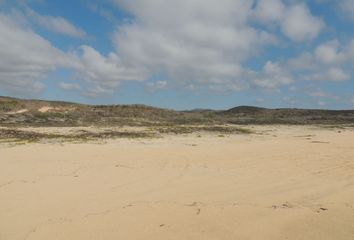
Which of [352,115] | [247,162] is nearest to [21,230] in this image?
[247,162]

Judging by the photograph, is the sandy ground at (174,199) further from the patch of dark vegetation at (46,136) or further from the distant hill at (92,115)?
the distant hill at (92,115)

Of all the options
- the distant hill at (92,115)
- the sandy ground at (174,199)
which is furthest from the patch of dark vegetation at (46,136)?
the distant hill at (92,115)

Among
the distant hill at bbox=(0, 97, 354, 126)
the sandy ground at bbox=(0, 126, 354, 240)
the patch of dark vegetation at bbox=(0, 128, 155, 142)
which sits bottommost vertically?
the sandy ground at bbox=(0, 126, 354, 240)

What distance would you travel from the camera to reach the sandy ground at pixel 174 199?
184 inches

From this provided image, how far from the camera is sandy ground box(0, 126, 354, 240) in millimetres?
4668

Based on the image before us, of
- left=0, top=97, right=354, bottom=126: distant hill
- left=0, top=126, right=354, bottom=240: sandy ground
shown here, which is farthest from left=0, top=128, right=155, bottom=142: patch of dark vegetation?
left=0, top=97, right=354, bottom=126: distant hill

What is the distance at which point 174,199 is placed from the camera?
6023mm

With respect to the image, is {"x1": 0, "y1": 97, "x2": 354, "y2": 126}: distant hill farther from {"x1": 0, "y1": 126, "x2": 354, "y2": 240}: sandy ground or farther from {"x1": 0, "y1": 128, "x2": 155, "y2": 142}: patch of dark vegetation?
{"x1": 0, "y1": 126, "x2": 354, "y2": 240}: sandy ground

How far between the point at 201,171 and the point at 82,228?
4127 millimetres

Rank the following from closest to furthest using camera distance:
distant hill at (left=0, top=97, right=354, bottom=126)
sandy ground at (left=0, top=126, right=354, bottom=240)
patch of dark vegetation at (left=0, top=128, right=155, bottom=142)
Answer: sandy ground at (left=0, top=126, right=354, bottom=240) < patch of dark vegetation at (left=0, top=128, right=155, bottom=142) < distant hill at (left=0, top=97, right=354, bottom=126)

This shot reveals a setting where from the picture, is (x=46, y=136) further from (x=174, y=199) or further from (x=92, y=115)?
(x=92, y=115)

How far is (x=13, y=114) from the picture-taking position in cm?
3750

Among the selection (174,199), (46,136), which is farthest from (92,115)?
(174,199)

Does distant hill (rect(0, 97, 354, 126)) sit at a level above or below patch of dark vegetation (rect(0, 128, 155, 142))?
above
